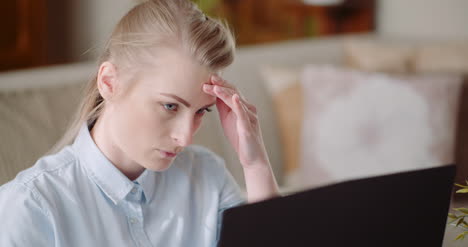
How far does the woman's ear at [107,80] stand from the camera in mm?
1146

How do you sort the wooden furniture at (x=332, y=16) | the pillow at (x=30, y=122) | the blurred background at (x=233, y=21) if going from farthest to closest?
the wooden furniture at (x=332, y=16) → the blurred background at (x=233, y=21) → the pillow at (x=30, y=122)

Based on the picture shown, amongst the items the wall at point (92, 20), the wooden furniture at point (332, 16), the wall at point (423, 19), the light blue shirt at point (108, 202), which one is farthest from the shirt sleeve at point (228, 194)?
the wall at point (92, 20)

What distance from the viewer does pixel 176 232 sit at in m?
1.26

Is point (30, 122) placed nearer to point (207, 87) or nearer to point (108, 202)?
point (108, 202)

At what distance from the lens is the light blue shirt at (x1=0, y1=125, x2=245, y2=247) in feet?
3.48

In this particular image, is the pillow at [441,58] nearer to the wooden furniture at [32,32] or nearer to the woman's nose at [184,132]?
the woman's nose at [184,132]

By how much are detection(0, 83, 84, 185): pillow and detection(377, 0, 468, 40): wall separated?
180 centimetres

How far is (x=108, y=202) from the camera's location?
118cm

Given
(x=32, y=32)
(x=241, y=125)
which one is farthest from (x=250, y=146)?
(x=32, y=32)

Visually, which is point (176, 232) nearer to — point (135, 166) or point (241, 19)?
point (135, 166)

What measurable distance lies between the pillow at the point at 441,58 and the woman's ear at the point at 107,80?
1.63 metres

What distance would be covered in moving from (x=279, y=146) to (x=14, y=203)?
1511mm

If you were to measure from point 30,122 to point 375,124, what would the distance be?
116 cm

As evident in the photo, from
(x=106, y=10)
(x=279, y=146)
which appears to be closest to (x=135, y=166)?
(x=279, y=146)
